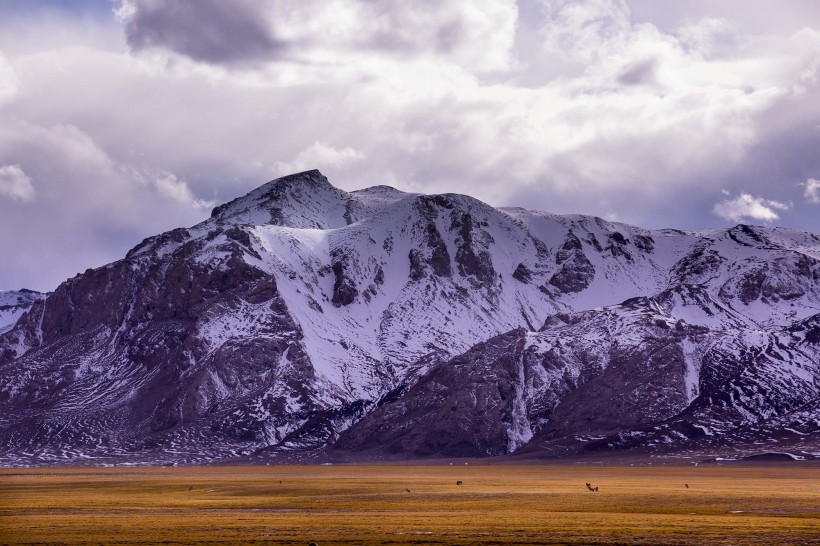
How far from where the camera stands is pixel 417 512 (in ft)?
344

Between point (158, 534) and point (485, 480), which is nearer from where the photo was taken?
point (158, 534)

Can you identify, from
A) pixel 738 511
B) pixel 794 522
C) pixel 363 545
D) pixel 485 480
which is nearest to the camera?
pixel 363 545

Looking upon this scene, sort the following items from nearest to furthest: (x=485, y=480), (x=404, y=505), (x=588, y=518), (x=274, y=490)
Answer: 1. (x=588, y=518)
2. (x=404, y=505)
3. (x=274, y=490)
4. (x=485, y=480)

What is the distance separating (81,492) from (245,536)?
279ft

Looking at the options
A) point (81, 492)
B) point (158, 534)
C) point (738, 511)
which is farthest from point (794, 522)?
point (81, 492)

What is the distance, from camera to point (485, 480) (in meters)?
189

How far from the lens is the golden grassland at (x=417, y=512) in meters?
77.0

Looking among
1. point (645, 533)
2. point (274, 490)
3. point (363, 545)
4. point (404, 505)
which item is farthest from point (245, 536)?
point (274, 490)

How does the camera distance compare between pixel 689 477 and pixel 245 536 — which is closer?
pixel 245 536

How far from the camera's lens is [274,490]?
153875mm

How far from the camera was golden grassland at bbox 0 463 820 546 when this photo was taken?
253ft

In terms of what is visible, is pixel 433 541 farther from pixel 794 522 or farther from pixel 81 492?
pixel 81 492

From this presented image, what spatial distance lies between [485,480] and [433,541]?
385 ft

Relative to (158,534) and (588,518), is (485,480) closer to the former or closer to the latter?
(588,518)
